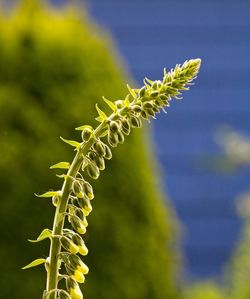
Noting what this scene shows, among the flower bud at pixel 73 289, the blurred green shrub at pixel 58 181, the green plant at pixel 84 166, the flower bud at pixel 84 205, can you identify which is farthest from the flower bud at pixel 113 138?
the blurred green shrub at pixel 58 181

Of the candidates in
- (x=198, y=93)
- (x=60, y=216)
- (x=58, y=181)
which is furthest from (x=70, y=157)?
(x=198, y=93)

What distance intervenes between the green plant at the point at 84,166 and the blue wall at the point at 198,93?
1139 cm

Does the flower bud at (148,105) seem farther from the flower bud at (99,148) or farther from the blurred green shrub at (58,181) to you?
the blurred green shrub at (58,181)

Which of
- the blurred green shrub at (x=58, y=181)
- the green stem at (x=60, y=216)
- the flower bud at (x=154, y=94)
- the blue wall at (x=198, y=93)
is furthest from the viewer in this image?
the blue wall at (x=198, y=93)

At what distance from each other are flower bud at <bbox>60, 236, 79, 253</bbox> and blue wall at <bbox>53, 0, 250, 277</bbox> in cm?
1144

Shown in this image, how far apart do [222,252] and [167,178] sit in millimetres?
1278

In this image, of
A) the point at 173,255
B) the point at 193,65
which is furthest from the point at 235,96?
the point at 193,65

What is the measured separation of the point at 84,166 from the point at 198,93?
39.5 ft

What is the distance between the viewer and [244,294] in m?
7.25

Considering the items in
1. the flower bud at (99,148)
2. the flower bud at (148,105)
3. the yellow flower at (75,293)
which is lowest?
the yellow flower at (75,293)

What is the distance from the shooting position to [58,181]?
4668 mm

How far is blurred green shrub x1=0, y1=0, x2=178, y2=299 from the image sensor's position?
15.3 feet

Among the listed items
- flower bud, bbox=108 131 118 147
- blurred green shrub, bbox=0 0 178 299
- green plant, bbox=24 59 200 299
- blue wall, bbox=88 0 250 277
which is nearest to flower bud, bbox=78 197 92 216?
green plant, bbox=24 59 200 299

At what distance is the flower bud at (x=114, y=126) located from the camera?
134cm
